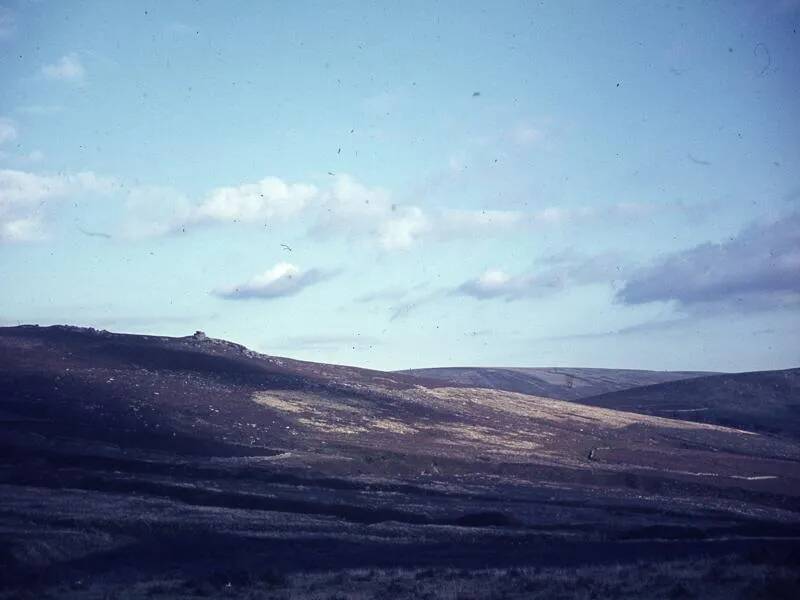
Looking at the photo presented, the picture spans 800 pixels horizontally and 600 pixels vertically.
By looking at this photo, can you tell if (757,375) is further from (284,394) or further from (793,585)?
(793,585)

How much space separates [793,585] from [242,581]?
1260 cm

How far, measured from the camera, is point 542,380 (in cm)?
17275

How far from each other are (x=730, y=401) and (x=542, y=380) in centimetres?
6078

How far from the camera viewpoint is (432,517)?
3547cm

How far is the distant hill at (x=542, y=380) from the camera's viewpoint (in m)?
158

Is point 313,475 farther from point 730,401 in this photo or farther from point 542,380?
point 542,380

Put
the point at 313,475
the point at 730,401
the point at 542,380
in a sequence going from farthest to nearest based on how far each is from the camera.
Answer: the point at 542,380
the point at 730,401
the point at 313,475

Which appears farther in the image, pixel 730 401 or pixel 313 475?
pixel 730 401

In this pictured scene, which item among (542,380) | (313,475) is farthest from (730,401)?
(313,475)

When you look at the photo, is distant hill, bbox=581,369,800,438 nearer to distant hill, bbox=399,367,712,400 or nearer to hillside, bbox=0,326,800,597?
hillside, bbox=0,326,800,597

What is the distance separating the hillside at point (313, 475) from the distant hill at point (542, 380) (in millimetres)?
65899

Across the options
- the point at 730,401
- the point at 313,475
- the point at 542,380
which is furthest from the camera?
the point at 542,380

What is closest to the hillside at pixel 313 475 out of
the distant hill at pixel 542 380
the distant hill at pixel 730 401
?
the distant hill at pixel 730 401

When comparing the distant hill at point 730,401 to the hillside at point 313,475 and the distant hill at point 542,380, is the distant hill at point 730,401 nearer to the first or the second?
the hillside at point 313,475
